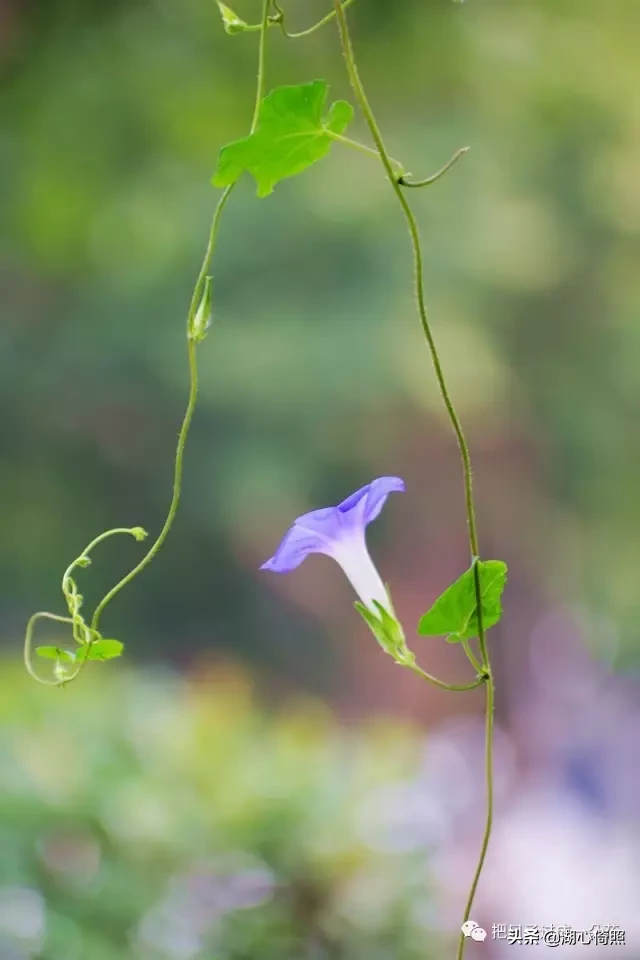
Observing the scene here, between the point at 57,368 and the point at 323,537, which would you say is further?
the point at 57,368

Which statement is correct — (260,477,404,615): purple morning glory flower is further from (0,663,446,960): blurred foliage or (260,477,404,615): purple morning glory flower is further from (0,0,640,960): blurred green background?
(0,0,640,960): blurred green background

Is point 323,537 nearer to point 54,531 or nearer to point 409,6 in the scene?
point 54,531

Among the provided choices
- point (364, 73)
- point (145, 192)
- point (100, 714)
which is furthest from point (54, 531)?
point (364, 73)

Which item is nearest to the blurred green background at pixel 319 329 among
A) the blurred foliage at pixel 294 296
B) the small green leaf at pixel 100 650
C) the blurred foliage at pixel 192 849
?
the blurred foliage at pixel 294 296

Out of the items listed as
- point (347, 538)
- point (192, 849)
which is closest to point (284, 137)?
point (347, 538)

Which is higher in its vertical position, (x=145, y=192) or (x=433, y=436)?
(x=145, y=192)

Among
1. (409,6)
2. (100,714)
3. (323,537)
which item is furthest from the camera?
(409,6)

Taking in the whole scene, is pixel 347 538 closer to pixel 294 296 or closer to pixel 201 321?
pixel 201 321

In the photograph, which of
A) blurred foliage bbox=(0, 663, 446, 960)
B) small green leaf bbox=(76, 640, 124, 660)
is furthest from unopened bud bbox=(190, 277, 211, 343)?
blurred foliage bbox=(0, 663, 446, 960)
